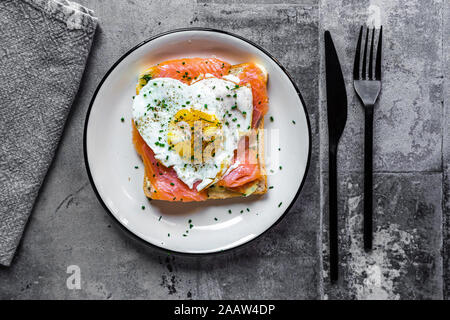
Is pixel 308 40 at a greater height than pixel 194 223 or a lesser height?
greater

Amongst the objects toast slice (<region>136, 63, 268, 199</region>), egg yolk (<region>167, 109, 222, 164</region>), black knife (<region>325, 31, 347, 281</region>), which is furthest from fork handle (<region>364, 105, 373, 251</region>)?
egg yolk (<region>167, 109, 222, 164</region>)

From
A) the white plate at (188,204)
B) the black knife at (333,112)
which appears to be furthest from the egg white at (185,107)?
the black knife at (333,112)

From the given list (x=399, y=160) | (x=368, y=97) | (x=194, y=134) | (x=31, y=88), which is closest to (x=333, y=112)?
(x=368, y=97)

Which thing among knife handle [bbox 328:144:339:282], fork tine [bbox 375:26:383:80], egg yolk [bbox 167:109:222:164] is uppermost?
fork tine [bbox 375:26:383:80]

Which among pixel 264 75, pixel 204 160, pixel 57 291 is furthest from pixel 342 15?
pixel 57 291

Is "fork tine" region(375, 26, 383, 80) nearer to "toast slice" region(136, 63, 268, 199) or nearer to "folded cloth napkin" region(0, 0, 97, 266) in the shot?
"toast slice" region(136, 63, 268, 199)

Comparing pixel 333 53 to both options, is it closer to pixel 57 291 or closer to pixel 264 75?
pixel 264 75

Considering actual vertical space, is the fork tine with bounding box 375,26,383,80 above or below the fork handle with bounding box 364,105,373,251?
above
